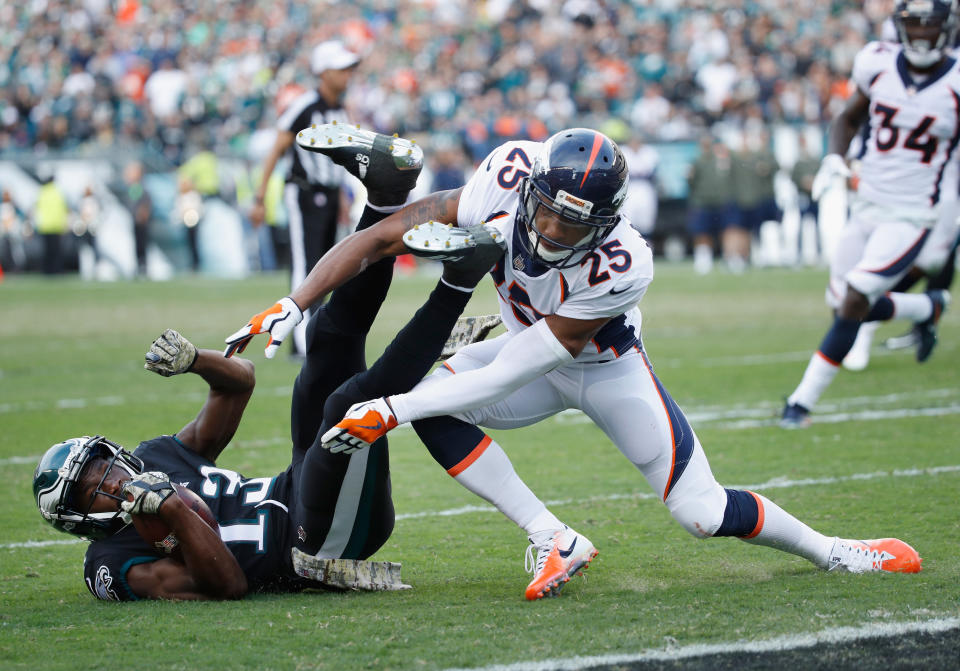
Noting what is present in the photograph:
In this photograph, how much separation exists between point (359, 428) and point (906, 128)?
4.26m

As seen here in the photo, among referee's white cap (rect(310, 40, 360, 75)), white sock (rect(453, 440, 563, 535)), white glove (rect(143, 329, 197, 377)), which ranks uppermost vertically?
referee's white cap (rect(310, 40, 360, 75))

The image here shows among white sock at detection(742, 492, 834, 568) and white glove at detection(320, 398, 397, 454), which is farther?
white sock at detection(742, 492, 834, 568)

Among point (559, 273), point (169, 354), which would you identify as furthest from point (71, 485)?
point (559, 273)

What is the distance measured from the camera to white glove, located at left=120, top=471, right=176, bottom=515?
313 centimetres

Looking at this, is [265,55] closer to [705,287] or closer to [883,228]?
[705,287]

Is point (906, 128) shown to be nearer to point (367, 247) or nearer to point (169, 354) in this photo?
point (367, 247)

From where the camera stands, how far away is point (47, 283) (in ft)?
53.0

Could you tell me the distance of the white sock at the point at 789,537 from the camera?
3.51m

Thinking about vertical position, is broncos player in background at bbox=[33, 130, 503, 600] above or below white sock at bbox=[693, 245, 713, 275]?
above

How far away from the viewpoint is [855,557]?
3549 millimetres

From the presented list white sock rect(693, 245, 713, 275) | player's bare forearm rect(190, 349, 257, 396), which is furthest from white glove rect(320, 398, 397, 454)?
white sock rect(693, 245, 713, 275)

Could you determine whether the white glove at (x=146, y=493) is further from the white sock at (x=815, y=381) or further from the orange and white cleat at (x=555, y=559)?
the white sock at (x=815, y=381)

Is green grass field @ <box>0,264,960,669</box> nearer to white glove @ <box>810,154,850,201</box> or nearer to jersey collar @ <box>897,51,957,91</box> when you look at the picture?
white glove @ <box>810,154,850,201</box>

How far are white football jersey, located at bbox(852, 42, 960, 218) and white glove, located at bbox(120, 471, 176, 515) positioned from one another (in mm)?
4547
